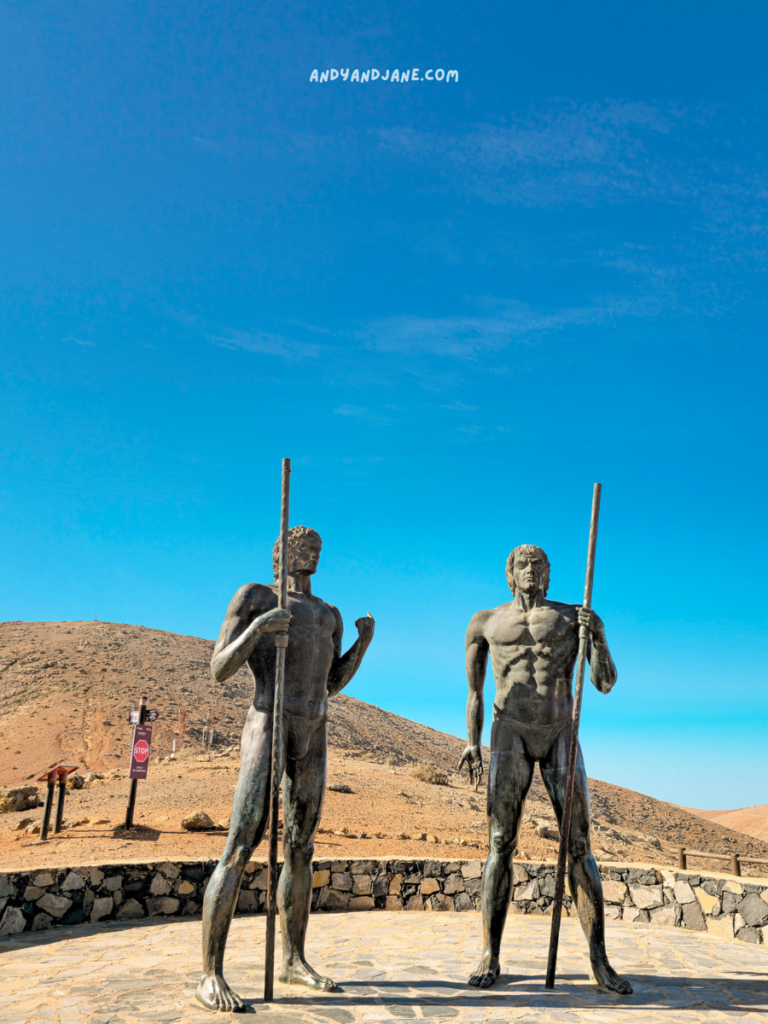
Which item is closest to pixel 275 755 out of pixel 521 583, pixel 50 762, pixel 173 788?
pixel 521 583

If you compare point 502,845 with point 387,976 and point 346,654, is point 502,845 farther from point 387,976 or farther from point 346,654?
point 346,654

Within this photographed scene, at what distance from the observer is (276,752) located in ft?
18.2

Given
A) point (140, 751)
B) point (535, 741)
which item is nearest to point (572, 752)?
point (535, 741)

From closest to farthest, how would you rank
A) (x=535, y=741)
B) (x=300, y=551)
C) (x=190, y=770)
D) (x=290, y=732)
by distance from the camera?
1. (x=290, y=732)
2. (x=535, y=741)
3. (x=300, y=551)
4. (x=190, y=770)

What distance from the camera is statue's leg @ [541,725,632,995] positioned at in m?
5.88

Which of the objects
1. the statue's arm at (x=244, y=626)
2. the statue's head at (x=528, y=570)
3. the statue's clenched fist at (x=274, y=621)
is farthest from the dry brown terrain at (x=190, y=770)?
the statue's clenched fist at (x=274, y=621)

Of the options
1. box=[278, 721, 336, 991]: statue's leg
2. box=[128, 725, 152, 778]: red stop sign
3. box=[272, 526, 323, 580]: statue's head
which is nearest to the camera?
box=[278, 721, 336, 991]: statue's leg

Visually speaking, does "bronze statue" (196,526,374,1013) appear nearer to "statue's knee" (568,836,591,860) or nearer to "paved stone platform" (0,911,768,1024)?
"paved stone platform" (0,911,768,1024)

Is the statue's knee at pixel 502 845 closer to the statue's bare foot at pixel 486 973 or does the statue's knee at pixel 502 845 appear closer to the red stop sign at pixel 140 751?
the statue's bare foot at pixel 486 973

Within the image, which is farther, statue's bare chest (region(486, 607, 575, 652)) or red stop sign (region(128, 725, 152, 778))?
red stop sign (region(128, 725, 152, 778))

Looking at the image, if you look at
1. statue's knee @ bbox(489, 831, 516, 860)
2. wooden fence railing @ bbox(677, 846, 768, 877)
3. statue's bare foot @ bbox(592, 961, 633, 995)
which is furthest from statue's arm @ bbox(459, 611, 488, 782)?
wooden fence railing @ bbox(677, 846, 768, 877)

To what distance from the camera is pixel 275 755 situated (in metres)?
5.53

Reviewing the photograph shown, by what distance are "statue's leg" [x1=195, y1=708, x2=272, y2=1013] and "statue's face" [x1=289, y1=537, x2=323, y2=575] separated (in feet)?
3.44

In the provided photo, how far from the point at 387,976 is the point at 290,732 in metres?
1.96
